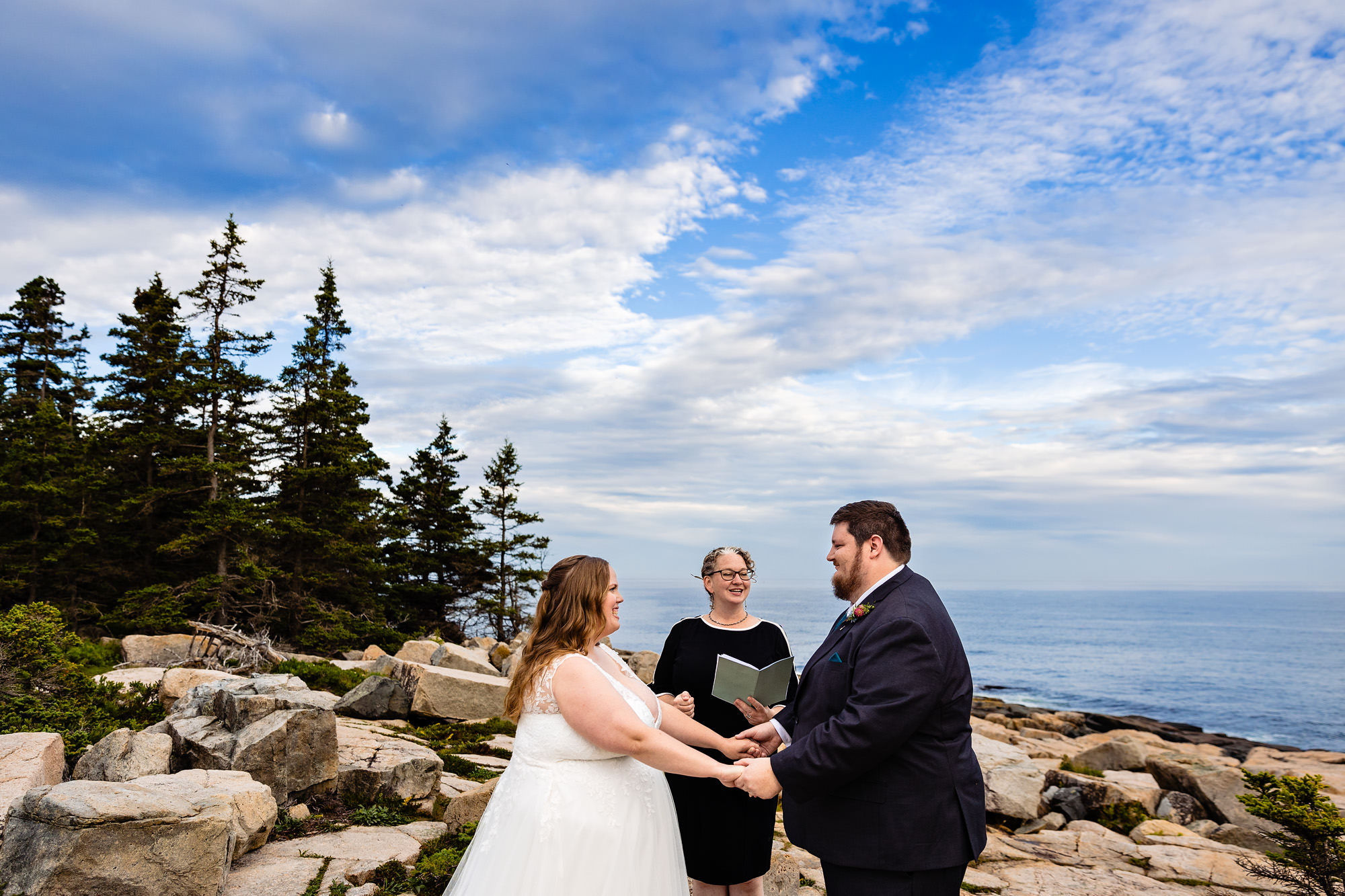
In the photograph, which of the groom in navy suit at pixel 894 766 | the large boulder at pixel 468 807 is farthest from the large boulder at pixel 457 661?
the groom in navy suit at pixel 894 766

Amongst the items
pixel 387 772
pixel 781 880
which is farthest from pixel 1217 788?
pixel 387 772

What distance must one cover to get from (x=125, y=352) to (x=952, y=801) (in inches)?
1360

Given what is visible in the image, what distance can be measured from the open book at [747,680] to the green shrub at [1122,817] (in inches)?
293

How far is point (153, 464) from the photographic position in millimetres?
25719

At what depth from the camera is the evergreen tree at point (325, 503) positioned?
24688 mm

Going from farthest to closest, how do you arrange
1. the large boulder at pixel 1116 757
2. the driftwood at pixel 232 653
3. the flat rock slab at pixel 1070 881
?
the large boulder at pixel 1116 757 < the driftwood at pixel 232 653 < the flat rock slab at pixel 1070 881

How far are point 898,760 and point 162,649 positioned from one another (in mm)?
17552

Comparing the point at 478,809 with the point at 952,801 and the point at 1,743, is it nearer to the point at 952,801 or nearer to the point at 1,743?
the point at 1,743

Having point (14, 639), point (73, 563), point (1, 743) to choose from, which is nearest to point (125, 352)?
point (73, 563)

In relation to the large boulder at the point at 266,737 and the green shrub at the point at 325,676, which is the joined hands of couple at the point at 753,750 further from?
the green shrub at the point at 325,676

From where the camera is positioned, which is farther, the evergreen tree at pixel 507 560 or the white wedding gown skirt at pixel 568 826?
the evergreen tree at pixel 507 560

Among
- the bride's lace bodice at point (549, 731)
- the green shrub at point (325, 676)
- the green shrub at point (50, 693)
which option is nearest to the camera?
the bride's lace bodice at point (549, 731)

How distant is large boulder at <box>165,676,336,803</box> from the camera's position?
6.66 metres

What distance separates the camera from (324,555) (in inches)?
999
